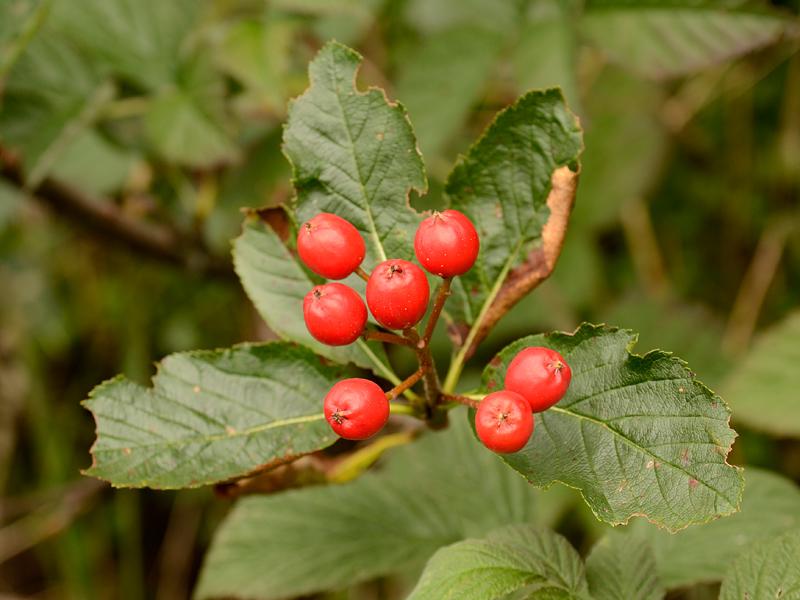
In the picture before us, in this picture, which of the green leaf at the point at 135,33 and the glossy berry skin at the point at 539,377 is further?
the green leaf at the point at 135,33

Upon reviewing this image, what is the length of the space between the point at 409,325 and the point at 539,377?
0.22 meters

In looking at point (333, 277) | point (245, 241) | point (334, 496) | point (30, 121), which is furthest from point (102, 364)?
point (333, 277)

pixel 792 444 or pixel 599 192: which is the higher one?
pixel 599 192

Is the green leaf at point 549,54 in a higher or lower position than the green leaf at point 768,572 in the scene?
higher

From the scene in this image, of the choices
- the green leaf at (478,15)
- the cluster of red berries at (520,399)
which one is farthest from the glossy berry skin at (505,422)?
the green leaf at (478,15)

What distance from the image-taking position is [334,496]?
217 centimetres

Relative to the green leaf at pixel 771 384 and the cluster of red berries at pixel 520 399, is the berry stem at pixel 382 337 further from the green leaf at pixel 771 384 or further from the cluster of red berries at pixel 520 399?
the green leaf at pixel 771 384

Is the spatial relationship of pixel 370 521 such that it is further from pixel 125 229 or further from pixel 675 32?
pixel 675 32

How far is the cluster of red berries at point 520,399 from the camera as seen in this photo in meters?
1.19

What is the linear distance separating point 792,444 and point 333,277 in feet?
8.30

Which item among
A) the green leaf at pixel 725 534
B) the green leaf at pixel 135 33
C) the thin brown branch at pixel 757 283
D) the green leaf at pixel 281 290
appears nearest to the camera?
the green leaf at pixel 281 290

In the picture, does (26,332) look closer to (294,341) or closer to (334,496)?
(334,496)

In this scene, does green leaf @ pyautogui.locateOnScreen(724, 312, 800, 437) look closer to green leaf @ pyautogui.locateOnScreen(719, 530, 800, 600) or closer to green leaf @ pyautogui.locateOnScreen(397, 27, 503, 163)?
green leaf @ pyautogui.locateOnScreen(719, 530, 800, 600)

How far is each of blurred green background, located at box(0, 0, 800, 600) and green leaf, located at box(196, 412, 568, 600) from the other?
83cm
